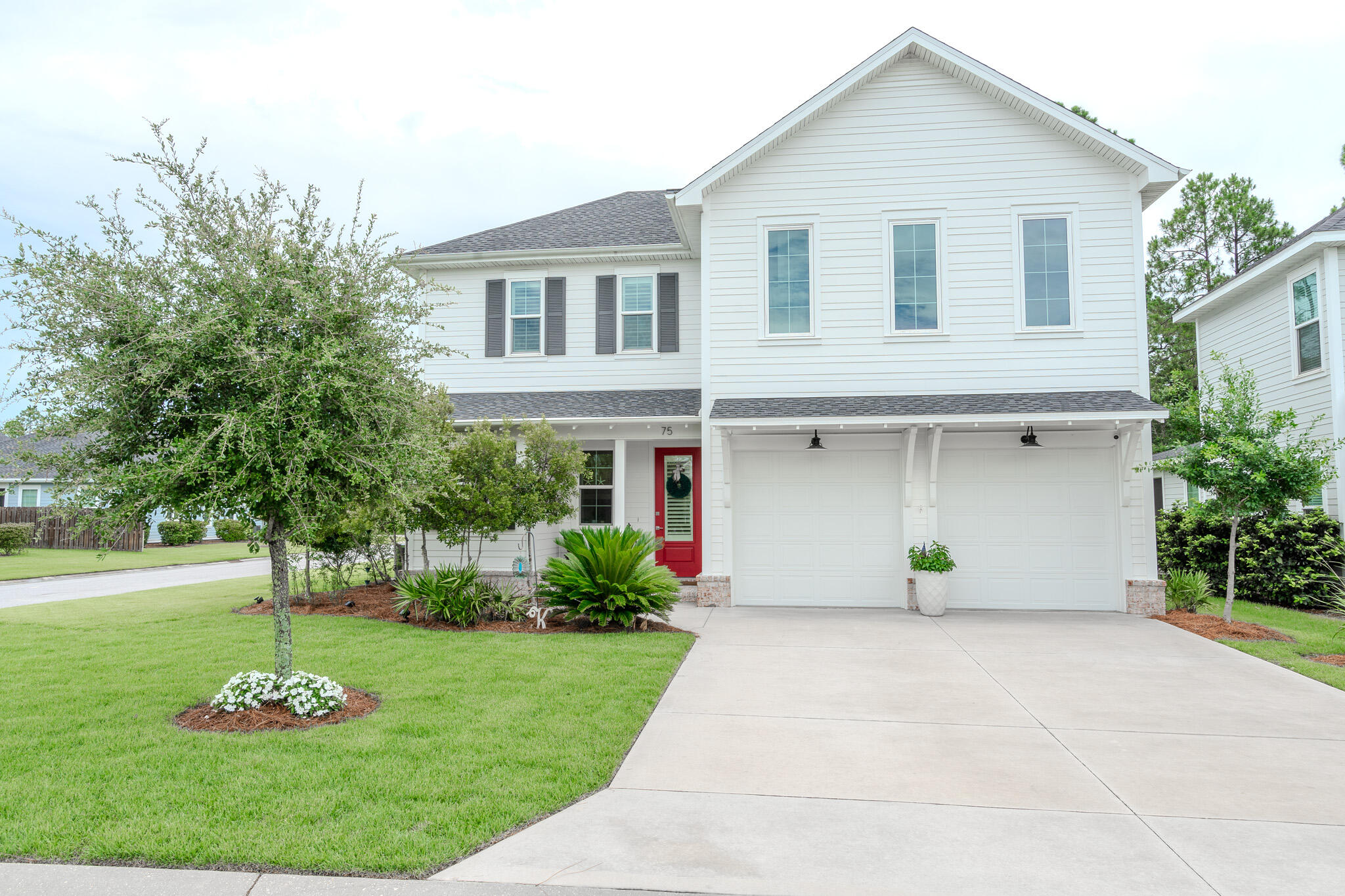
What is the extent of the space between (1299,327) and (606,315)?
12125mm

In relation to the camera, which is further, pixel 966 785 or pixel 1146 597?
pixel 1146 597

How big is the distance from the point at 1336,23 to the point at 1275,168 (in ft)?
35.5

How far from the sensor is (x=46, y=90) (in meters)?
15.6

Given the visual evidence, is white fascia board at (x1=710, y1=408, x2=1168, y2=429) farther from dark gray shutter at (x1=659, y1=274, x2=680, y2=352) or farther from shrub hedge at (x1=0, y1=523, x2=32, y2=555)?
shrub hedge at (x1=0, y1=523, x2=32, y2=555)

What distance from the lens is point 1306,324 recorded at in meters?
12.7

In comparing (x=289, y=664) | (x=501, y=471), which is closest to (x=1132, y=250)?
(x=501, y=471)

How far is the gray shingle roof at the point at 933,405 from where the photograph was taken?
34.1 feet

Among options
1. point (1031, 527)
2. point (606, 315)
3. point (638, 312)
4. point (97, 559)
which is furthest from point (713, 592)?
point (97, 559)

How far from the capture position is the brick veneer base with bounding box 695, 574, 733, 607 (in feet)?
38.2

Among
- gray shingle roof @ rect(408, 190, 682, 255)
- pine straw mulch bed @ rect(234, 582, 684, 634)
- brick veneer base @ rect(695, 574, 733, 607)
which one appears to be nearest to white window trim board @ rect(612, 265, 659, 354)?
gray shingle roof @ rect(408, 190, 682, 255)

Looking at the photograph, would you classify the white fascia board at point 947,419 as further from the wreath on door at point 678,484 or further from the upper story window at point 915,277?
the wreath on door at point 678,484

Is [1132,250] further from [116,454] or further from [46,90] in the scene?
[46,90]

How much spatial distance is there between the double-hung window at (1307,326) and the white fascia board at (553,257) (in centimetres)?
1048

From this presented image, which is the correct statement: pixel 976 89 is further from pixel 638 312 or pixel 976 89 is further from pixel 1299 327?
pixel 1299 327
